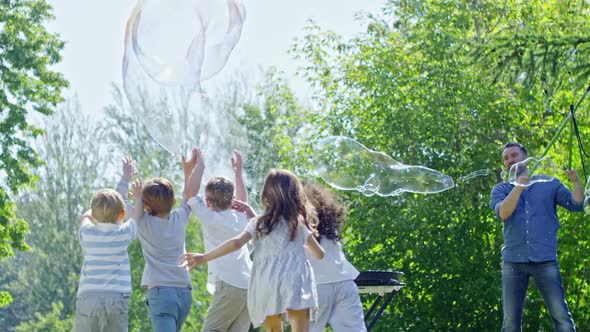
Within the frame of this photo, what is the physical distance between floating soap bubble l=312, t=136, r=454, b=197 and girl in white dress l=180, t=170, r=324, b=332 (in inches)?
128

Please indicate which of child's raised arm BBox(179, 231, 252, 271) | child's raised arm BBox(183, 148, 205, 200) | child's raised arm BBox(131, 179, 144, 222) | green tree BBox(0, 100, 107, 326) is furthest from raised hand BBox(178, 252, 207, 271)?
green tree BBox(0, 100, 107, 326)

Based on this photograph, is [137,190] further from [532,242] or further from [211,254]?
[532,242]

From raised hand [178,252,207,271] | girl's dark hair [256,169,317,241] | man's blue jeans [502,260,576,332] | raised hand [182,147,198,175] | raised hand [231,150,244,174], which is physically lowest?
man's blue jeans [502,260,576,332]

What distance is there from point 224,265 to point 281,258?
0.99m

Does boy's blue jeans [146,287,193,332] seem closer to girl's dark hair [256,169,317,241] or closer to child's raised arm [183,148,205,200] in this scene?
child's raised arm [183,148,205,200]

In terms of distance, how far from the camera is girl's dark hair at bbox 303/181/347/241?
7969 mm

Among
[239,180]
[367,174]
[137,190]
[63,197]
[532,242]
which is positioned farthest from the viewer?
[63,197]

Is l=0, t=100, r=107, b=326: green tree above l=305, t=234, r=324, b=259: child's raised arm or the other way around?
above

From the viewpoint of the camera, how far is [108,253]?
7.45m

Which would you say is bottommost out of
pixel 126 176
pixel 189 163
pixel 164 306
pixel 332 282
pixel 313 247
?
pixel 164 306

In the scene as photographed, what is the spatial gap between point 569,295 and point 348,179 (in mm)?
8839

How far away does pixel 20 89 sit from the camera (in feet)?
83.5

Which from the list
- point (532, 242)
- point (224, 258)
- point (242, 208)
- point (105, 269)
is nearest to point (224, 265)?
point (224, 258)

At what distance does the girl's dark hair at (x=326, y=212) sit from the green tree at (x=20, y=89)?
706 inches
